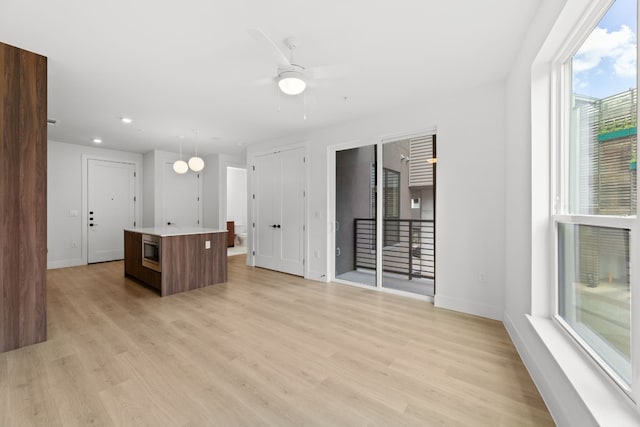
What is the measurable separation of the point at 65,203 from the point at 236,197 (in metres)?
4.99

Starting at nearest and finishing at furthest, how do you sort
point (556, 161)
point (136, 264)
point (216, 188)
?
point (556, 161), point (136, 264), point (216, 188)

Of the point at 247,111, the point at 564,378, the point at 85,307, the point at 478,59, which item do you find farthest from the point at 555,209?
the point at 85,307

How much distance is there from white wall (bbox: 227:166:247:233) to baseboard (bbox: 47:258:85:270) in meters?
4.57

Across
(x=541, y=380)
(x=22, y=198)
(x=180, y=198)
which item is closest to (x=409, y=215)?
(x=541, y=380)

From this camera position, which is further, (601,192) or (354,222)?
(354,222)

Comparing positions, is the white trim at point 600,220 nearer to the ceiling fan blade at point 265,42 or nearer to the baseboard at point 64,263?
the ceiling fan blade at point 265,42

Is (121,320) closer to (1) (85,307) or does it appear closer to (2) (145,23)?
(1) (85,307)

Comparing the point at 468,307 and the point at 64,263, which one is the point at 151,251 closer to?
the point at 64,263

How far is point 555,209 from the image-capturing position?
78.7 inches

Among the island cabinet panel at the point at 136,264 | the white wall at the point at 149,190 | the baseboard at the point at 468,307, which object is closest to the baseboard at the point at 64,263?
the white wall at the point at 149,190

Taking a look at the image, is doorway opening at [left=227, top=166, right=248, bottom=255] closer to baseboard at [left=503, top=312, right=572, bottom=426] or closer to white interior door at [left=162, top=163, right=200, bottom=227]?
white interior door at [left=162, top=163, right=200, bottom=227]

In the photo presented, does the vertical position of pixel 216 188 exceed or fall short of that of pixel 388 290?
it exceeds it

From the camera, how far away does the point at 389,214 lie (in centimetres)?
414

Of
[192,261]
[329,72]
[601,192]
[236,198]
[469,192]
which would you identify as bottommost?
[192,261]
